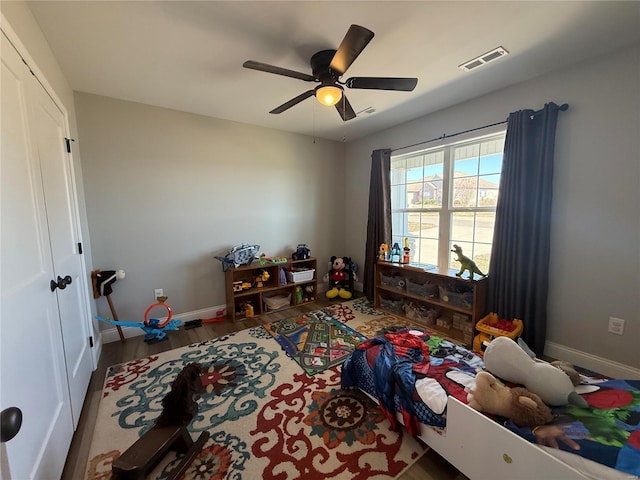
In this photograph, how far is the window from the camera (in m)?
2.63

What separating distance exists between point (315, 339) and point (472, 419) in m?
1.66

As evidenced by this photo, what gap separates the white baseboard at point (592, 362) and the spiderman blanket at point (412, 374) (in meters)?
1.21

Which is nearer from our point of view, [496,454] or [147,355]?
[496,454]

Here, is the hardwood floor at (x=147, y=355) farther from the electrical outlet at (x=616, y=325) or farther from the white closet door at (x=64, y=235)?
the electrical outlet at (x=616, y=325)

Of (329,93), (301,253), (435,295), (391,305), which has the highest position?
(329,93)

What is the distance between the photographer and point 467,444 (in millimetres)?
1121

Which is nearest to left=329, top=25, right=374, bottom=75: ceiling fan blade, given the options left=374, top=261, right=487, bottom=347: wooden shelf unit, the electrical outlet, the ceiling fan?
the ceiling fan

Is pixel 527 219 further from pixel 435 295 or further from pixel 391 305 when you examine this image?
pixel 391 305

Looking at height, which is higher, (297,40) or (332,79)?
(297,40)

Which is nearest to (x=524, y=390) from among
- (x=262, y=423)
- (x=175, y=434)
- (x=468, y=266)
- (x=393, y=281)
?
(x=262, y=423)

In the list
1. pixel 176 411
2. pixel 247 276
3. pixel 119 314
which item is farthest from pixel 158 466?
pixel 247 276

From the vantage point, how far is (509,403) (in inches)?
42.0

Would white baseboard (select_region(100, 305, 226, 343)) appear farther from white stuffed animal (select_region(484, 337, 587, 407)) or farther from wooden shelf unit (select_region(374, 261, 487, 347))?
white stuffed animal (select_region(484, 337, 587, 407))

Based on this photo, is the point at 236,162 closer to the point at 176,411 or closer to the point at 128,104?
the point at 128,104
